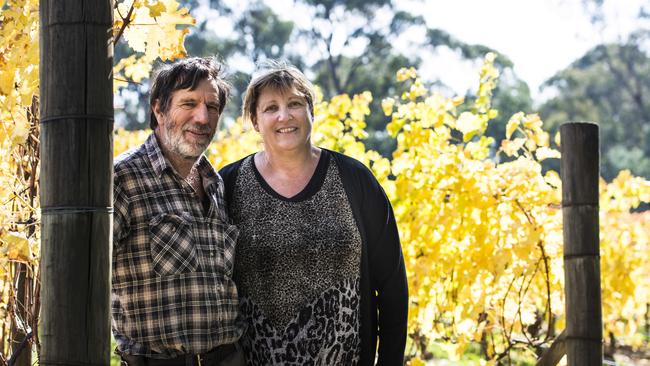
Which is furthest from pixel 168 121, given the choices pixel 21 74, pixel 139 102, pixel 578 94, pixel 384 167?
pixel 578 94

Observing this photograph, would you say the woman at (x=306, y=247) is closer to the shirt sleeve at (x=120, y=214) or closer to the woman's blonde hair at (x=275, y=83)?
the woman's blonde hair at (x=275, y=83)

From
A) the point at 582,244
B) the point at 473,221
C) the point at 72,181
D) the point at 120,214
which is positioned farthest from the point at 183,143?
the point at 473,221

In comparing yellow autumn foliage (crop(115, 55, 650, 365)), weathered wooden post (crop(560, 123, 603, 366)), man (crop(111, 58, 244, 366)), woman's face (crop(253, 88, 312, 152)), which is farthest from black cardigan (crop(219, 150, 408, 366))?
yellow autumn foliage (crop(115, 55, 650, 365))

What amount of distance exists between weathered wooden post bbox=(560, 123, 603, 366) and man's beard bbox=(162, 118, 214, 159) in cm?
164

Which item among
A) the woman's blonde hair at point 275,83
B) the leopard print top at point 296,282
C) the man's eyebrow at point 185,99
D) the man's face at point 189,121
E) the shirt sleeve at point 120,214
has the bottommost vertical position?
the leopard print top at point 296,282

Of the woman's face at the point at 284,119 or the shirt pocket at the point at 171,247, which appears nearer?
the shirt pocket at the point at 171,247

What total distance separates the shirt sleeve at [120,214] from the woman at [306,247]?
489 mm

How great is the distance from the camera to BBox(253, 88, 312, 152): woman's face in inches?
107

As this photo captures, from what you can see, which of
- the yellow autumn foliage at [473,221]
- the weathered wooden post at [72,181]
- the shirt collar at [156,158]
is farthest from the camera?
the yellow autumn foliage at [473,221]

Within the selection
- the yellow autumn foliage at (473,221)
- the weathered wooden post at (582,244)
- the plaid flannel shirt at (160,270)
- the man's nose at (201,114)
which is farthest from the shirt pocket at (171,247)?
the yellow autumn foliage at (473,221)

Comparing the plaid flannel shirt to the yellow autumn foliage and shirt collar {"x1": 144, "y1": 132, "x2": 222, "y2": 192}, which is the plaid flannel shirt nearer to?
shirt collar {"x1": 144, "y1": 132, "x2": 222, "y2": 192}

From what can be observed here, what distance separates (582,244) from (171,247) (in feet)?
5.91

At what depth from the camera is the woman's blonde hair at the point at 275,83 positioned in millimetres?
2756

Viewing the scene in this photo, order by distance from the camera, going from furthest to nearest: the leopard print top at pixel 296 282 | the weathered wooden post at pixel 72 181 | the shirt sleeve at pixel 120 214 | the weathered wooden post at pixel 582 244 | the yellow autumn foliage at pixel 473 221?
the yellow autumn foliage at pixel 473 221
the weathered wooden post at pixel 582 244
the leopard print top at pixel 296 282
the shirt sleeve at pixel 120 214
the weathered wooden post at pixel 72 181
